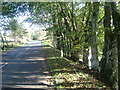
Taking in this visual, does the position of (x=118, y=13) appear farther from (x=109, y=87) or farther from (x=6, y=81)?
(x=6, y=81)

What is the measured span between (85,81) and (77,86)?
1218mm

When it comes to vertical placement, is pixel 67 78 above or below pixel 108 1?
below

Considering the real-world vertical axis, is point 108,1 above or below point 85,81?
above

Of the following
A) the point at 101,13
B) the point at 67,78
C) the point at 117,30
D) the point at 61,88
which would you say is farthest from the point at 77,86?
the point at 101,13

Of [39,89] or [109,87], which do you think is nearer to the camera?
[39,89]

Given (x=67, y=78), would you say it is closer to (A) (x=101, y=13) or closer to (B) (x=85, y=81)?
(B) (x=85, y=81)

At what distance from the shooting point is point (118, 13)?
436 inches

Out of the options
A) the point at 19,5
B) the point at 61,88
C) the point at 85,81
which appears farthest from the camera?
the point at 19,5

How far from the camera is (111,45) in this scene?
11453 millimetres

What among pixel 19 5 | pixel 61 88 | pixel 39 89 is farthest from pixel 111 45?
pixel 19 5

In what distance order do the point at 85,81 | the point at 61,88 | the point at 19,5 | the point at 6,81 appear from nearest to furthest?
the point at 61,88, the point at 85,81, the point at 6,81, the point at 19,5

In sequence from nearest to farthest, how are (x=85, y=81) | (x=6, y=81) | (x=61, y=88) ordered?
(x=61, y=88) < (x=85, y=81) < (x=6, y=81)

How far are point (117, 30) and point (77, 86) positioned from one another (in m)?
4.34

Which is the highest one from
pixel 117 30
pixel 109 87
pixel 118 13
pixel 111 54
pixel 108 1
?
pixel 108 1
